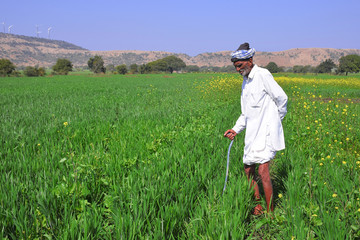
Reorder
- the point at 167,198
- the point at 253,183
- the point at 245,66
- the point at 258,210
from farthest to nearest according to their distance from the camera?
the point at 253,183 → the point at 258,210 → the point at 245,66 → the point at 167,198

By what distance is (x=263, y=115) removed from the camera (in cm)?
286

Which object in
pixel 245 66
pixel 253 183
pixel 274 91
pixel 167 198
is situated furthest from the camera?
pixel 253 183

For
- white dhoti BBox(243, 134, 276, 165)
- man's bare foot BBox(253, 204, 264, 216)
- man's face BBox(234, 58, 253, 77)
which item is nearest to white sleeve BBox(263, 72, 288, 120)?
man's face BBox(234, 58, 253, 77)

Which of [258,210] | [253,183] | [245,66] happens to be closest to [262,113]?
[245,66]

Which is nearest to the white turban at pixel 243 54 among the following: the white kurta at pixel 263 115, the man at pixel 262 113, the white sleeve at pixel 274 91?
the man at pixel 262 113

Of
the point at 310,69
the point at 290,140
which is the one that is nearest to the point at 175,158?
the point at 290,140

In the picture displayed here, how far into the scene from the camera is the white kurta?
2.80 m

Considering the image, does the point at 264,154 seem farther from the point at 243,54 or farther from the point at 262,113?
the point at 243,54

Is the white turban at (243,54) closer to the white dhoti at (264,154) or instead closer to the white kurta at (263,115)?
the white kurta at (263,115)

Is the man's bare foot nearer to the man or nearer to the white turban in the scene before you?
the man

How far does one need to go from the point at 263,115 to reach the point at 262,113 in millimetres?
26

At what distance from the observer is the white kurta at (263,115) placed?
280 cm

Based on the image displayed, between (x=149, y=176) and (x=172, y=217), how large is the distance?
64 cm

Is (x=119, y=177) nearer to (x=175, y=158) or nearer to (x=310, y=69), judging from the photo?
(x=175, y=158)
